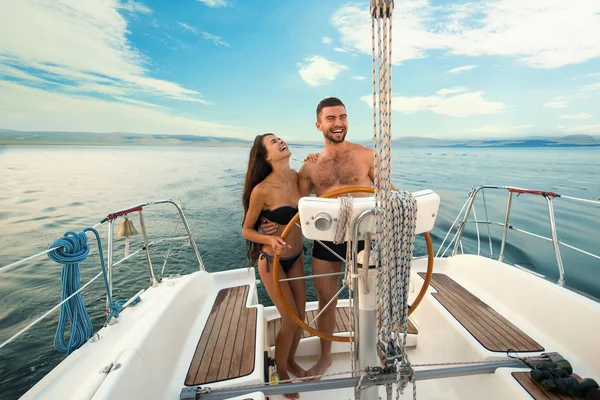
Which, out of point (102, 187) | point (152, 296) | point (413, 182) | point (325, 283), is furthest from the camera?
point (102, 187)

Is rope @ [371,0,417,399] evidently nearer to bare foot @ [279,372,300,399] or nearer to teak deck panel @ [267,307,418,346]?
bare foot @ [279,372,300,399]

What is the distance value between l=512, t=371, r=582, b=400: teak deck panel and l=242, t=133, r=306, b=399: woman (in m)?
1.30

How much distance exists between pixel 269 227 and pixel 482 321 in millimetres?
1823

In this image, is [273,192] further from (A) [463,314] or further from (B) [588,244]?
(B) [588,244]

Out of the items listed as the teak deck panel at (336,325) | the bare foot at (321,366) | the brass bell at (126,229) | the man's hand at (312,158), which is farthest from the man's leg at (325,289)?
the brass bell at (126,229)

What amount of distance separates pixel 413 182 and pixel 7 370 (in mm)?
15417

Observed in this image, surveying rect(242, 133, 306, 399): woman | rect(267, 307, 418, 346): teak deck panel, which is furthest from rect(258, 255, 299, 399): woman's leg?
rect(267, 307, 418, 346): teak deck panel

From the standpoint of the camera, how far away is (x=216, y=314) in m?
2.46

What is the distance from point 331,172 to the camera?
2.12m

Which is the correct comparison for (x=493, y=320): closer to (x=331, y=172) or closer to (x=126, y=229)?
(x=331, y=172)

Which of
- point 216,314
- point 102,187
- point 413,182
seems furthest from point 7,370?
point 102,187

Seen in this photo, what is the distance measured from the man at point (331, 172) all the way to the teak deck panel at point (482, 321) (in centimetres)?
104

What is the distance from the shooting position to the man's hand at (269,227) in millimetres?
1792

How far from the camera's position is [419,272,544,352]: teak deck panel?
1.92 m
